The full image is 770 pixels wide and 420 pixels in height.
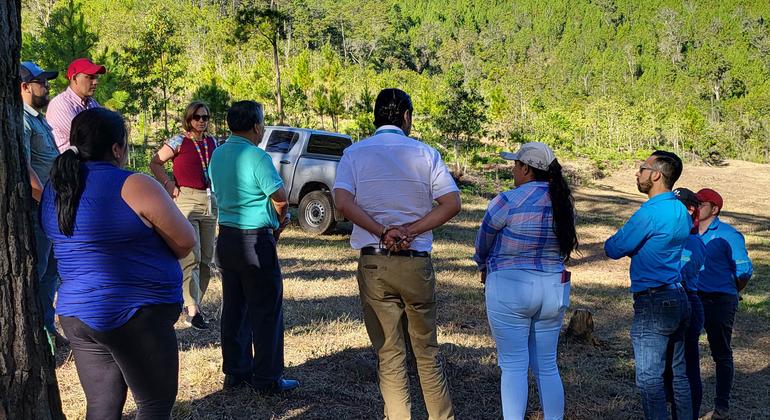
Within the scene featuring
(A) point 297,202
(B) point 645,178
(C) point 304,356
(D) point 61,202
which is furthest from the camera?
(A) point 297,202

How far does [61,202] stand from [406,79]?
62.0 m

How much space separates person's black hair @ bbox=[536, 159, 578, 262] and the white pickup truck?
8.61 m

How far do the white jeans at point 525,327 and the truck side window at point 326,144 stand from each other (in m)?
9.17

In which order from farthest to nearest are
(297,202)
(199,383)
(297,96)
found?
(297,96), (297,202), (199,383)

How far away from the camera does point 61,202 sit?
103 inches

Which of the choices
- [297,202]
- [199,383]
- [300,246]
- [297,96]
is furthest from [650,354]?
[297,96]

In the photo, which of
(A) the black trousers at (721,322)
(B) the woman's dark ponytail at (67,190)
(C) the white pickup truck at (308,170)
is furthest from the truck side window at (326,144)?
(B) the woman's dark ponytail at (67,190)

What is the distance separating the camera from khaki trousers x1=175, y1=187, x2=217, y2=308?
5699mm

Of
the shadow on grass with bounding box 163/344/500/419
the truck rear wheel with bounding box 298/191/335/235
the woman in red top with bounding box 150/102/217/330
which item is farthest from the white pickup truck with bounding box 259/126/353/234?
the shadow on grass with bounding box 163/344/500/419

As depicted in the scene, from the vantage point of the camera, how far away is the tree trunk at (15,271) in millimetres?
2506

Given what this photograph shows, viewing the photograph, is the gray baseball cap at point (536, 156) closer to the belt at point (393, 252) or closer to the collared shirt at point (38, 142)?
the belt at point (393, 252)

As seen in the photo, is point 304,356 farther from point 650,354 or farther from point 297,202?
point 297,202

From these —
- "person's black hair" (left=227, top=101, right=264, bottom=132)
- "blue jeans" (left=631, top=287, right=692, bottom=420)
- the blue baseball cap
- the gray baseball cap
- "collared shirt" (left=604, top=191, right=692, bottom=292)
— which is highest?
the blue baseball cap

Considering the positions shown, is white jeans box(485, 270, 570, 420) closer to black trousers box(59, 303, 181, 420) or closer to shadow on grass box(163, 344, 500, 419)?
shadow on grass box(163, 344, 500, 419)
